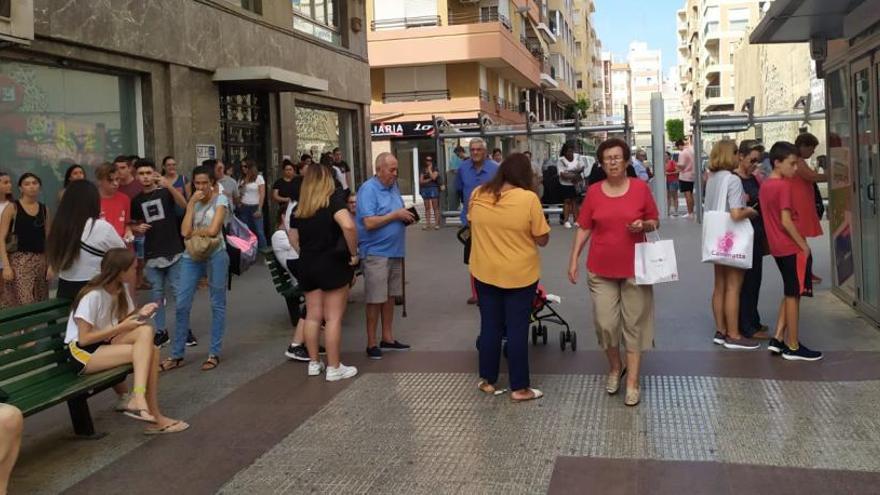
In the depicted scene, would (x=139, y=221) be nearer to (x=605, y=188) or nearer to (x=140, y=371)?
(x=140, y=371)

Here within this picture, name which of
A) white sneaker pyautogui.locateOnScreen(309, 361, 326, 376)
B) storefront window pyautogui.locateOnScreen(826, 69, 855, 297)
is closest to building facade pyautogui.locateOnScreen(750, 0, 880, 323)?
storefront window pyautogui.locateOnScreen(826, 69, 855, 297)

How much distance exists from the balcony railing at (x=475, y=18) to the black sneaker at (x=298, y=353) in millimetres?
31516

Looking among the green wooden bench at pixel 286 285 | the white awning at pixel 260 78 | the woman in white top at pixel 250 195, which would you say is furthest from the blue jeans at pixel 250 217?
the green wooden bench at pixel 286 285

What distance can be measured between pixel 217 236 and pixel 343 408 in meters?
2.12

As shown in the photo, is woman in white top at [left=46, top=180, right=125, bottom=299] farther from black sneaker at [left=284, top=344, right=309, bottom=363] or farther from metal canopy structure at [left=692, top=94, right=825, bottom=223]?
metal canopy structure at [left=692, top=94, right=825, bottom=223]

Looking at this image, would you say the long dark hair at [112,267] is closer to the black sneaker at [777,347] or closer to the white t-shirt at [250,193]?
the black sneaker at [777,347]

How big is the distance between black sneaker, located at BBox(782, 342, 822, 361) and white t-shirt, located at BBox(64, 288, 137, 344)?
15.9ft

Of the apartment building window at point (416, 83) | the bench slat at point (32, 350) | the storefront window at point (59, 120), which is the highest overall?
the apartment building window at point (416, 83)

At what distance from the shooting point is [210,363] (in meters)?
7.09

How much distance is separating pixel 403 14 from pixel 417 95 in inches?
141

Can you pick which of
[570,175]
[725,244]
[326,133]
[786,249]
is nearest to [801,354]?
[786,249]

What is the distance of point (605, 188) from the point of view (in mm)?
5695

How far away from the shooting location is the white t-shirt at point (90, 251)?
19.5 ft

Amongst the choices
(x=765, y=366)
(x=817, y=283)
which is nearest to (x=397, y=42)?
(x=817, y=283)
